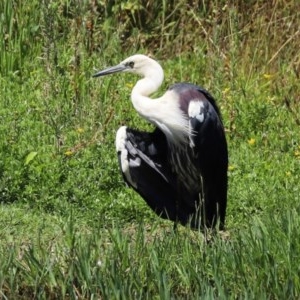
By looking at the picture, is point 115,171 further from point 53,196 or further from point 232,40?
point 232,40

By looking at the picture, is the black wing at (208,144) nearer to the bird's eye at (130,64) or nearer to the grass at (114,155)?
the grass at (114,155)

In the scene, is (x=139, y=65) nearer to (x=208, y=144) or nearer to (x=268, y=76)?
(x=208, y=144)

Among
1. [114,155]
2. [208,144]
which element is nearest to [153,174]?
[208,144]

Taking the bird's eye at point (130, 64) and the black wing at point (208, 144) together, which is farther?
the bird's eye at point (130, 64)

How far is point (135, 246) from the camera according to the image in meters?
4.93

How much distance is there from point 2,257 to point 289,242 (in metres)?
1.20

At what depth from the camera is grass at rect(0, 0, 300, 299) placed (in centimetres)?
470

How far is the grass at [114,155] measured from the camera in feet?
15.4

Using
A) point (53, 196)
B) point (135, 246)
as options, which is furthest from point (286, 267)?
point (53, 196)

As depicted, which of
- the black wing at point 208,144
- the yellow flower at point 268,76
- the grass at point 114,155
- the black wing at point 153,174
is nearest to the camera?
the grass at point 114,155

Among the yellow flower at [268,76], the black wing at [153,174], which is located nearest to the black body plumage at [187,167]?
the black wing at [153,174]

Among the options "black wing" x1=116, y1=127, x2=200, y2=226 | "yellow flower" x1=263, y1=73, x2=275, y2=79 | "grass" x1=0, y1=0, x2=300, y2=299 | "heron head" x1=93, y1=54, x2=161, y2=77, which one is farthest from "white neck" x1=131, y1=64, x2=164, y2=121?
"yellow flower" x1=263, y1=73, x2=275, y2=79

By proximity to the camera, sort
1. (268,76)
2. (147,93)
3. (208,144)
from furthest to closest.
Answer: (268,76) < (147,93) < (208,144)

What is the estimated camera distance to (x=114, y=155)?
675 cm
